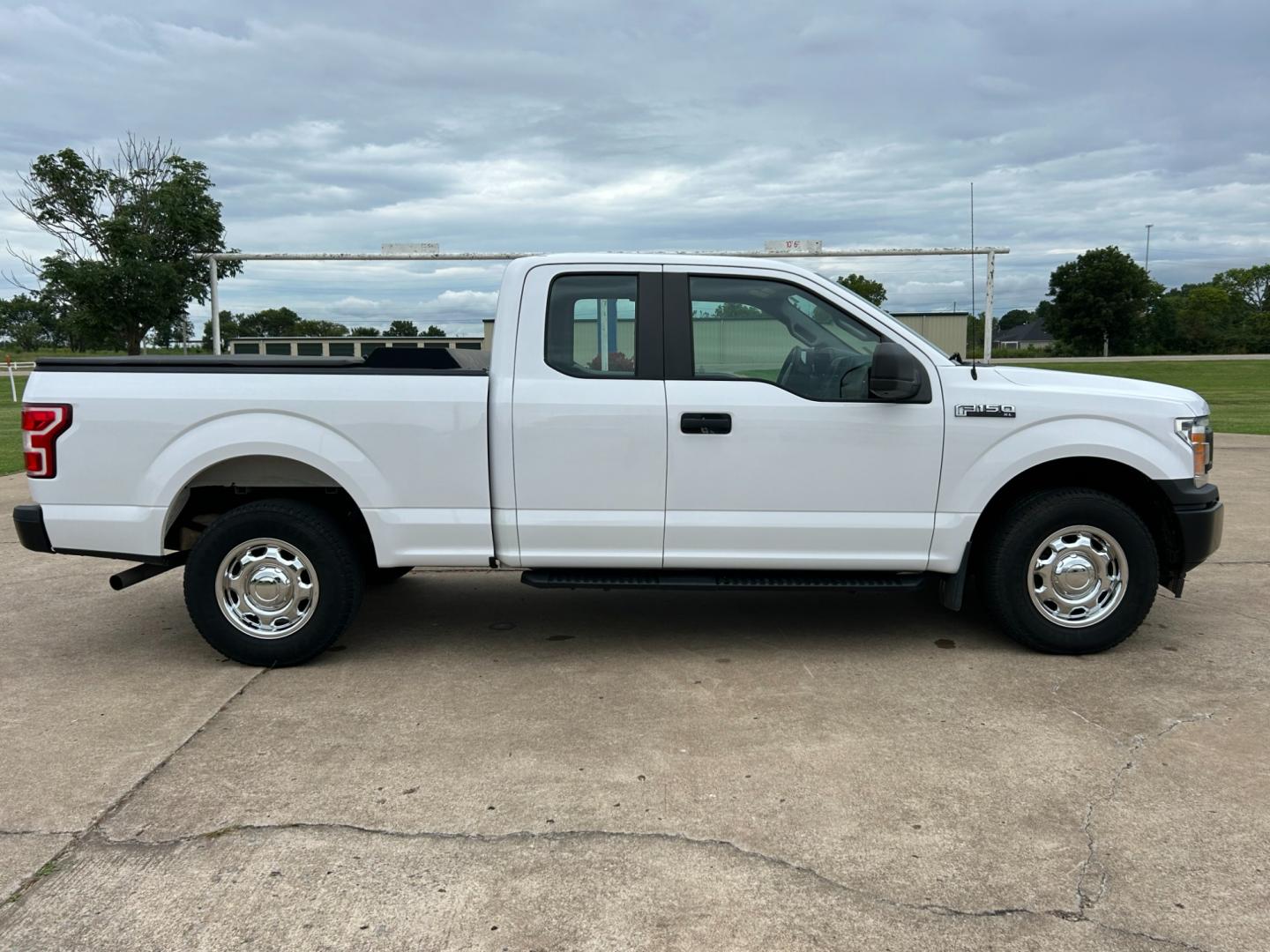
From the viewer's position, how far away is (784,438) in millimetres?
4547

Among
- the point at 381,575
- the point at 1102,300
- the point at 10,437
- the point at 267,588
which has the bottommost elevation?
the point at 381,575

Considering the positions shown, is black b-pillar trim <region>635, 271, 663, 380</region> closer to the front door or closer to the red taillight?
the front door

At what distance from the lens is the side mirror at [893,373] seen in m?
4.30

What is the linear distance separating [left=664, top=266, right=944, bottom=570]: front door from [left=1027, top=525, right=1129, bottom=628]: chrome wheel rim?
2.00ft

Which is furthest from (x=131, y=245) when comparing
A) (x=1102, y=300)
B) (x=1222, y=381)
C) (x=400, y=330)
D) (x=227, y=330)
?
(x=1102, y=300)

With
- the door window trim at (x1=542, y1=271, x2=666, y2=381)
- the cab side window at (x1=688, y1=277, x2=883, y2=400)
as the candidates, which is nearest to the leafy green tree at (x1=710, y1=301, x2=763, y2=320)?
the cab side window at (x1=688, y1=277, x2=883, y2=400)

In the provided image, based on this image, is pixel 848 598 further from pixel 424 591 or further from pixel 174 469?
pixel 174 469

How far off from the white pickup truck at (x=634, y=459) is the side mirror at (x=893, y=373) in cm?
6

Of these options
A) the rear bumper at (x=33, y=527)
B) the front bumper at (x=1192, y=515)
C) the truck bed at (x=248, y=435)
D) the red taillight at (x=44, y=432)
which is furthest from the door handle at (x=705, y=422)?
the rear bumper at (x=33, y=527)

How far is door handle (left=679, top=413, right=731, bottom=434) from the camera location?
452 centimetres

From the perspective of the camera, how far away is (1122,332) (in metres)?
72.0

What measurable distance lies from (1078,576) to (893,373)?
4.79 ft

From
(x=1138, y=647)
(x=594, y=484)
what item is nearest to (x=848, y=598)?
(x=1138, y=647)

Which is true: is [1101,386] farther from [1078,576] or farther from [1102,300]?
[1102,300]
